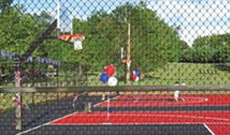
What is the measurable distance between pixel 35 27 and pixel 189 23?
10326 millimetres

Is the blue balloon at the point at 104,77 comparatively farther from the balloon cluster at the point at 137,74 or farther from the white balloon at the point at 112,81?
the balloon cluster at the point at 137,74

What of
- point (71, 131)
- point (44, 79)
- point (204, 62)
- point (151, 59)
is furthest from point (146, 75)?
point (44, 79)

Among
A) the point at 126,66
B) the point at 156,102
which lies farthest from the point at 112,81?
the point at 156,102

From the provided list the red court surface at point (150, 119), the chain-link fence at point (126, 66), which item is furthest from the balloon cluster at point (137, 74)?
the red court surface at point (150, 119)

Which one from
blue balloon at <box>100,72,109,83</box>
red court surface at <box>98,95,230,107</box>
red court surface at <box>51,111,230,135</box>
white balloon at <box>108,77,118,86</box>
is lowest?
red court surface at <box>51,111,230,135</box>

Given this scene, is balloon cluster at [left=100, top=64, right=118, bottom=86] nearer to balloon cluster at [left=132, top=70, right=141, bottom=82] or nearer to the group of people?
the group of people

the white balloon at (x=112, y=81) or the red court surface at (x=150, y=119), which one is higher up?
the white balloon at (x=112, y=81)

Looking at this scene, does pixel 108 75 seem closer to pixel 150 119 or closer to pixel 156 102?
pixel 150 119

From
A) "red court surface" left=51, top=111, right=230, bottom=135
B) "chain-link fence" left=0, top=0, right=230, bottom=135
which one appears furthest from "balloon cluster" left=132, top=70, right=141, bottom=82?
"red court surface" left=51, top=111, right=230, bottom=135

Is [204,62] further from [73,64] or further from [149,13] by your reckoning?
[73,64]

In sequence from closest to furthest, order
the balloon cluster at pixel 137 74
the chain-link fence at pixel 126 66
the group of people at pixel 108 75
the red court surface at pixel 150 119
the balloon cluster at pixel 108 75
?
the chain-link fence at pixel 126 66 → the balloon cluster at pixel 137 74 → the group of people at pixel 108 75 → the balloon cluster at pixel 108 75 → the red court surface at pixel 150 119

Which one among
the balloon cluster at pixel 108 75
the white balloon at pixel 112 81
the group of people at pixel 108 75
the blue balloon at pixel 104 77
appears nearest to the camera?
the white balloon at pixel 112 81

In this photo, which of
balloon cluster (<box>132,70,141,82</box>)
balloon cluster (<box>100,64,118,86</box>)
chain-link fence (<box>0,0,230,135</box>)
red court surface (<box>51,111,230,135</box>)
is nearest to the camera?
chain-link fence (<box>0,0,230,135</box>)

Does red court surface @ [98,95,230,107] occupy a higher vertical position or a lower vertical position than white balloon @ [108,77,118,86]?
lower
